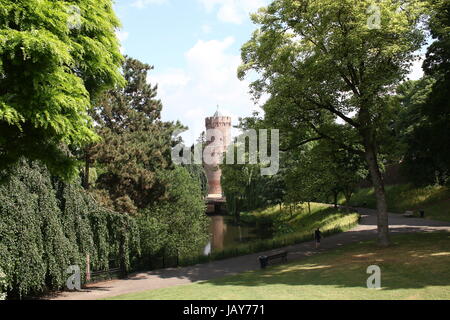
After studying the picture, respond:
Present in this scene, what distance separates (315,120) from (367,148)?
3.37m

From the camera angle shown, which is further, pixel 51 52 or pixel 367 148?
pixel 367 148

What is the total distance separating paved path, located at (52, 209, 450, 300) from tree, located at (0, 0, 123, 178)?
29.3 feet

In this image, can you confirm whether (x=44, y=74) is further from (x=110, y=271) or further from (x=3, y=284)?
(x=110, y=271)

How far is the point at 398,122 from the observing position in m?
43.2

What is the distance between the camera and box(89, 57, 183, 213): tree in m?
21.8

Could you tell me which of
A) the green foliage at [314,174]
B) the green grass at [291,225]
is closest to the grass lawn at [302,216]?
the green grass at [291,225]

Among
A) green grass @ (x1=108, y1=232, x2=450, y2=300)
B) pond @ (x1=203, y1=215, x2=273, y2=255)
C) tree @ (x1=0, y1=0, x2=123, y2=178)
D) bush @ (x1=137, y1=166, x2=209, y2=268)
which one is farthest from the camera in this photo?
pond @ (x1=203, y1=215, x2=273, y2=255)

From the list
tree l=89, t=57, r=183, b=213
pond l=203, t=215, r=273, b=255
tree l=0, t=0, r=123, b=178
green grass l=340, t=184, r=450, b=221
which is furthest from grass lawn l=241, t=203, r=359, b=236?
tree l=0, t=0, r=123, b=178

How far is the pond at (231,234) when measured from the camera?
37.2m

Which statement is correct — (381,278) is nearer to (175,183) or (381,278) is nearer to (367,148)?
(367,148)

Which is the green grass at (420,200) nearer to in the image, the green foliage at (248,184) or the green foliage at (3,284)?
the green foliage at (248,184)

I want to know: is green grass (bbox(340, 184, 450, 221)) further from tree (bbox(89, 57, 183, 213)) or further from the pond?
tree (bbox(89, 57, 183, 213))

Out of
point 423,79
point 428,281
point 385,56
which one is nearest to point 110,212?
point 428,281

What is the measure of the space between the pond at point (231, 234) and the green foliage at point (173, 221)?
6851 mm
